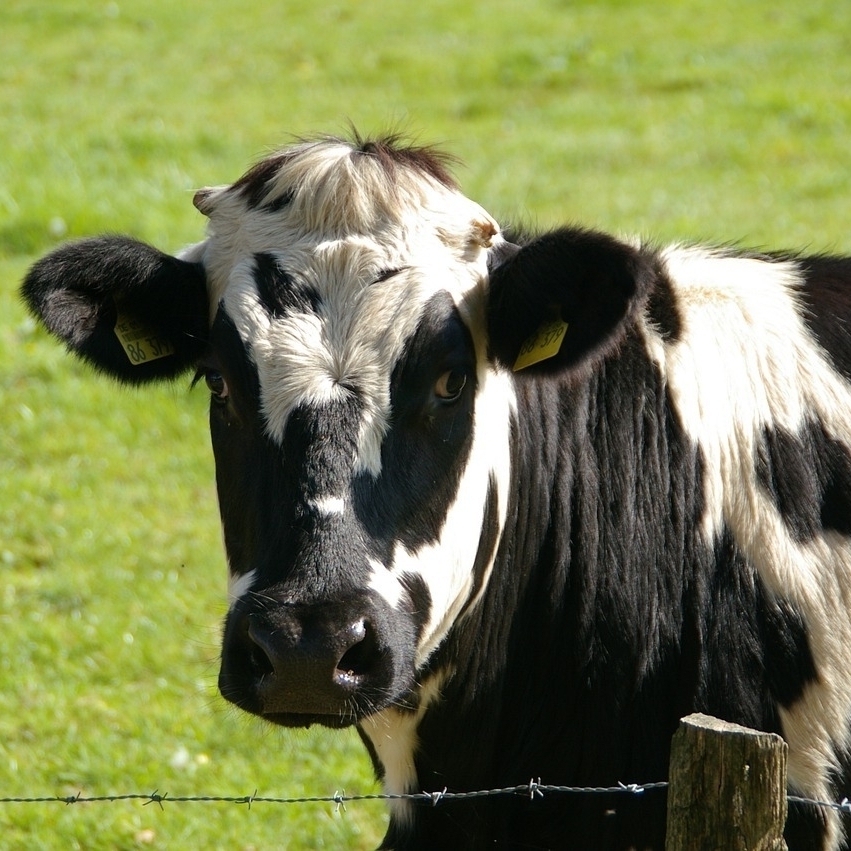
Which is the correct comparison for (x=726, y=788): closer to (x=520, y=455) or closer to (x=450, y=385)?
(x=450, y=385)

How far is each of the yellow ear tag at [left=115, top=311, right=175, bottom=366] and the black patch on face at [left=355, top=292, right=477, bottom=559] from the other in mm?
890

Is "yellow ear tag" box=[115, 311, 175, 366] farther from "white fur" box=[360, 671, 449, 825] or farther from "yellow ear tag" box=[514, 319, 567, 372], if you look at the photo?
"white fur" box=[360, 671, 449, 825]

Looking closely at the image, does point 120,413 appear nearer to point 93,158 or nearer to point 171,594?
point 171,594

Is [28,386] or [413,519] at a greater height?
[413,519]

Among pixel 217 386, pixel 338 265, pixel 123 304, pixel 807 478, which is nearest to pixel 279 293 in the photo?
pixel 338 265

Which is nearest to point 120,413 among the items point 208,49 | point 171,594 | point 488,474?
point 171,594

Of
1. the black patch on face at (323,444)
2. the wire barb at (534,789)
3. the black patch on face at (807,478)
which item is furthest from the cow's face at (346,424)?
the black patch on face at (807,478)

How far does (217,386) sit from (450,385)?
641 millimetres

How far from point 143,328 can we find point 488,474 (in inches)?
43.9

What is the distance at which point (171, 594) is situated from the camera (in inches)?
265

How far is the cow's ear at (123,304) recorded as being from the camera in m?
3.67

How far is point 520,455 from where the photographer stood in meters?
3.76

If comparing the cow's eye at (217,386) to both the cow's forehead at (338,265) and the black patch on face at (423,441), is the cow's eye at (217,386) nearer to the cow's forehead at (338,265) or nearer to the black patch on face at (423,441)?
the cow's forehead at (338,265)

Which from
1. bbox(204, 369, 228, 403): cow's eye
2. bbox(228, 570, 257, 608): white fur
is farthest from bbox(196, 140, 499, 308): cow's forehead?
bbox(228, 570, 257, 608): white fur
